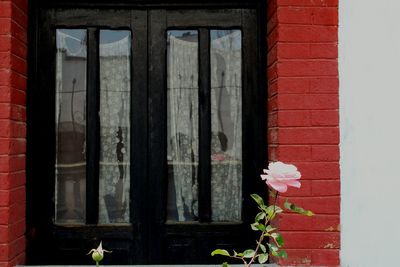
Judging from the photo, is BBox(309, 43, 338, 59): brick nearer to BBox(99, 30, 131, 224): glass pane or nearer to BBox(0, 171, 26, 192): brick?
BBox(99, 30, 131, 224): glass pane

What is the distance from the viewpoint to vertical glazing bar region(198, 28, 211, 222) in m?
3.13

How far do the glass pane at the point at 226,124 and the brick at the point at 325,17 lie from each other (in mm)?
541

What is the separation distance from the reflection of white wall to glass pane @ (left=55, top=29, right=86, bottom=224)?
1.55 m

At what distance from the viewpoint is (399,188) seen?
281cm

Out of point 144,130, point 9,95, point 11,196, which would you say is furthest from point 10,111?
point 144,130

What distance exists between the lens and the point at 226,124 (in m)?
3.18

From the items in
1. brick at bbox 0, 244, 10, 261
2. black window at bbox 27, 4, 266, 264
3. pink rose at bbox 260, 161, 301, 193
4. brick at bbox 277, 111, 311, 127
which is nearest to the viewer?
pink rose at bbox 260, 161, 301, 193

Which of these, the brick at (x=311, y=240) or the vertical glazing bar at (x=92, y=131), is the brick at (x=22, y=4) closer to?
the vertical glazing bar at (x=92, y=131)

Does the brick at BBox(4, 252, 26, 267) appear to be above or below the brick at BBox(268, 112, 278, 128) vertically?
below

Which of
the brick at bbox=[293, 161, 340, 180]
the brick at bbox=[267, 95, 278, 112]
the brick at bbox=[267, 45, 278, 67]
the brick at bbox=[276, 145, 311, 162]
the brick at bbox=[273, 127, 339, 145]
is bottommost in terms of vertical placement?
the brick at bbox=[293, 161, 340, 180]

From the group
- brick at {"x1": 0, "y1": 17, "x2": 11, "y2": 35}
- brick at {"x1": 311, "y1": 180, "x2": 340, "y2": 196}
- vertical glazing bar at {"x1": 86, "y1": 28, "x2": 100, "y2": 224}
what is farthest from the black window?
brick at {"x1": 311, "y1": 180, "x2": 340, "y2": 196}

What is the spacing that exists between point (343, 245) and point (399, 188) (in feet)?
1.45

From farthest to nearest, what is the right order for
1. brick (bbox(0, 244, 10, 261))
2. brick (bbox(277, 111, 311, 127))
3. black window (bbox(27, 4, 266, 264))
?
black window (bbox(27, 4, 266, 264)), brick (bbox(277, 111, 311, 127)), brick (bbox(0, 244, 10, 261))

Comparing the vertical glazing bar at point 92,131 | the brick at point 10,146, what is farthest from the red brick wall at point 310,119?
the brick at point 10,146
